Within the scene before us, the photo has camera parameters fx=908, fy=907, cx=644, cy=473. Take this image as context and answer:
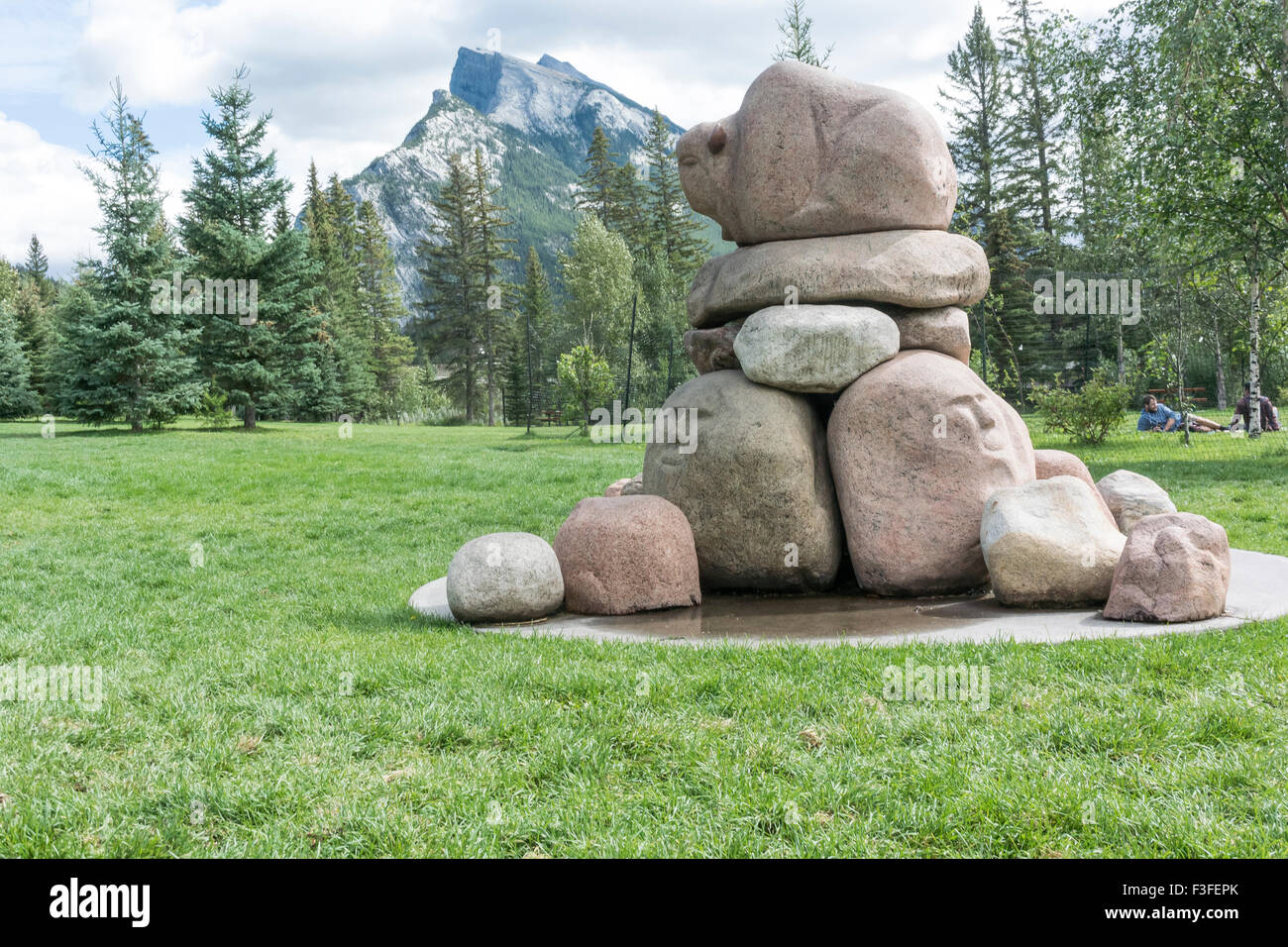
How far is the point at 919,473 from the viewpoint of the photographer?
677 centimetres

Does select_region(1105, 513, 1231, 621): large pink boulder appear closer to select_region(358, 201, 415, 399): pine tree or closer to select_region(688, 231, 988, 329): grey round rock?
select_region(688, 231, 988, 329): grey round rock

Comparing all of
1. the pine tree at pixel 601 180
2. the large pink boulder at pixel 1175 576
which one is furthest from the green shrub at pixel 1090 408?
the pine tree at pixel 601 180

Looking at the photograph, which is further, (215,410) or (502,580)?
(215,410)

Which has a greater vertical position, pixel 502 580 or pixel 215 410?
pixel 215 410

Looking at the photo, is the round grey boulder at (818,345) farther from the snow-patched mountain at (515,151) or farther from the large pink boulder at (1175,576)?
the snow-patched mountain at (515,151)

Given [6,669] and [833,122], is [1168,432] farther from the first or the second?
[6,669]

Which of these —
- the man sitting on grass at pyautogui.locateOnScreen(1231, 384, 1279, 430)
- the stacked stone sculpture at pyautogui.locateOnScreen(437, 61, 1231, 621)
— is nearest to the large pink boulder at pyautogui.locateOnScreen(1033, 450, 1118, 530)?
the stacked stone sculpture at pyautogui.locateOnScreen(437, 61, 1231, 621)

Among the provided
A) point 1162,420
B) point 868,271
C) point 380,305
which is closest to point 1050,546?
point 868,271

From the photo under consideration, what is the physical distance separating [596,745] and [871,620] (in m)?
2.89

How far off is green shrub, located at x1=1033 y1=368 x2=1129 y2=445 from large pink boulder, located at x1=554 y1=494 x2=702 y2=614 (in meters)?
13.9

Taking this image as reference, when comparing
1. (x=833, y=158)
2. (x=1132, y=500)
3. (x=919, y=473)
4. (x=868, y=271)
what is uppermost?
(x=833, y=158)

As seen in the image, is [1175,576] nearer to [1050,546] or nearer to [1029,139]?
[1050,546]

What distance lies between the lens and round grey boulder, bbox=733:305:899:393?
696 centimetres
